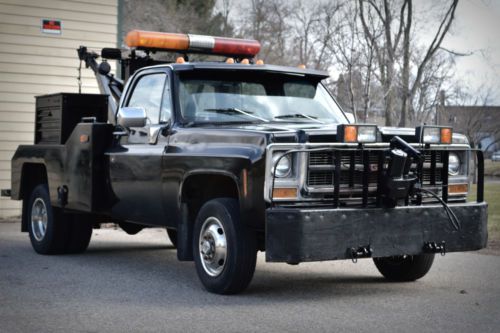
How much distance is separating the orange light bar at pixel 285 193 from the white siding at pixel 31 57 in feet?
30.3

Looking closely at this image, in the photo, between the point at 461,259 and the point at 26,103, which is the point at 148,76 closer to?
the point at 461,259

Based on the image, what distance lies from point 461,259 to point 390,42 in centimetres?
1496

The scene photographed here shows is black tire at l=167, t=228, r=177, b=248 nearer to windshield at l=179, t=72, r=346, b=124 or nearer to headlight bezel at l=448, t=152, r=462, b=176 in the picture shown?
windshield at l=179, t=72, r=346, b=124

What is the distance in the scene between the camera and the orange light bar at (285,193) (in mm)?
7008

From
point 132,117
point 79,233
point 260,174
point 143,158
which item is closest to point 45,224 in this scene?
point 79,233

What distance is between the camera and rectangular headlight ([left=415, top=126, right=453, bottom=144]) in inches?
297

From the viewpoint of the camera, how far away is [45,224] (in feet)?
35.7

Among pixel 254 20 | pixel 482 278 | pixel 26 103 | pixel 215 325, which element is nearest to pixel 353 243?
pixel 215 325

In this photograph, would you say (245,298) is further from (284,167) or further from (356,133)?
(356,133)

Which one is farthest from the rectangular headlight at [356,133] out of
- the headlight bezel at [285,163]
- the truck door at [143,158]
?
the truck door at [143,158]

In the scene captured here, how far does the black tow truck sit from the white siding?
516 centimetres

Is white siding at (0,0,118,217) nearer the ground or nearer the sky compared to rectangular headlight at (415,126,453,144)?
nearer the sky

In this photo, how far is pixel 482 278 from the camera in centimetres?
875

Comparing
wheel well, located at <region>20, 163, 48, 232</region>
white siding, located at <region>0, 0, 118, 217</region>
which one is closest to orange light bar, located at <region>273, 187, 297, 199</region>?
wheel well, located at <region>20, 163, 48, 232</region>
